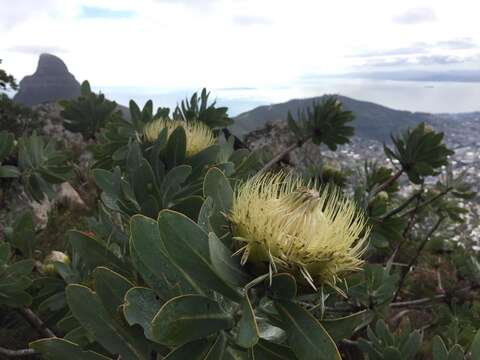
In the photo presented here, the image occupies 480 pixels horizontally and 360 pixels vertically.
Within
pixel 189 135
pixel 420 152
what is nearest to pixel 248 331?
pixel 189 135

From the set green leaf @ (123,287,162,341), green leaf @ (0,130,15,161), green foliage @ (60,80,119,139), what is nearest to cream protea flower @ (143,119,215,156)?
green leaf @ (0,130,15,161)

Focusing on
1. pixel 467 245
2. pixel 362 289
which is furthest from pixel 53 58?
pixel 362 289

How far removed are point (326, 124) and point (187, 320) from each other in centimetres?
332

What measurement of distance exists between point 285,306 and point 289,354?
0.12m

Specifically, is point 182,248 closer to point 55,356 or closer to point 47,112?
point 55,356

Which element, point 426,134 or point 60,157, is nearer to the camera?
point 60,157

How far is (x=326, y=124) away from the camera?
157 inches

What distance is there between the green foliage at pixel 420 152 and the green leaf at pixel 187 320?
2.79m

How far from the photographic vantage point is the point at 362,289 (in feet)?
7.96

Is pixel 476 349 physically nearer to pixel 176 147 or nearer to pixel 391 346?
pixel 391 346

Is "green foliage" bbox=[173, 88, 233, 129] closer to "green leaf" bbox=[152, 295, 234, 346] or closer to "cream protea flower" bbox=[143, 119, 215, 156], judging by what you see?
"cream protea flower" bbox=[143, 119, 215, 156]

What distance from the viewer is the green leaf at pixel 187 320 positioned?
2.81ft

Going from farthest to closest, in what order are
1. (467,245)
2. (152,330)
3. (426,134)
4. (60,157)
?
(467,245) → (426,134) → (60,157) → (152,330)

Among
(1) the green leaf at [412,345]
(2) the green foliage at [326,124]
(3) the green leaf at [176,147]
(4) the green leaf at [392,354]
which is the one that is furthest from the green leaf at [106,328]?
(2) the green foliage at [326,124]
